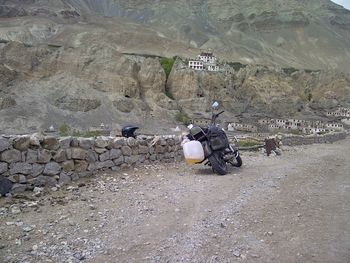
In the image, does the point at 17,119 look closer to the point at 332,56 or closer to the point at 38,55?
the point at 38,55

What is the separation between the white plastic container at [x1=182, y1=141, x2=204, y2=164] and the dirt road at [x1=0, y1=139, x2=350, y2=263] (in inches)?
43.2

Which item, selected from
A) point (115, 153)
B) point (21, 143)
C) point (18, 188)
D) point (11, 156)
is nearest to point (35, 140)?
point (21, 143)

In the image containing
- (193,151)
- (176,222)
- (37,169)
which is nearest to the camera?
(176,222)

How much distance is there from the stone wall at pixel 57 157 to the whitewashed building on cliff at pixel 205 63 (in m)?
80.3

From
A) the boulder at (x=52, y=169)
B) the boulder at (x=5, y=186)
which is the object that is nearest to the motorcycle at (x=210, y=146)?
the boulder at (x=52, y=169)

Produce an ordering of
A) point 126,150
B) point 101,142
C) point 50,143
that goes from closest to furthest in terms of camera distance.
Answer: point 50,143
point 101,142
point 126,150

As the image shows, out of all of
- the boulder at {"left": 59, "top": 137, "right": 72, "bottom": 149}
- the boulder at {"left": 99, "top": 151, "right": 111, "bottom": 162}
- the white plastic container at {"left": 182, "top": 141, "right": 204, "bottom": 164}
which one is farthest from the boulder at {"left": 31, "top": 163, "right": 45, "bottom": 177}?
the white plastic container at {"left": 182, "top": 141, "right": 204, "bottom": 164}

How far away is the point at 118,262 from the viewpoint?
Result: 4.70 meters

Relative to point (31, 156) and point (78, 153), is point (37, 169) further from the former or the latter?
point (78, 153)

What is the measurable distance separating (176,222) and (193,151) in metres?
4.22

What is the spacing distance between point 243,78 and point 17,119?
4970 centimetres

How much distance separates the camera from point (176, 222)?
20.1 feet

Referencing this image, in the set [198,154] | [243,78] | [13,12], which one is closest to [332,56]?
[243,78]

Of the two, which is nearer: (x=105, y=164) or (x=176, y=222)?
(x=176, y=222)
